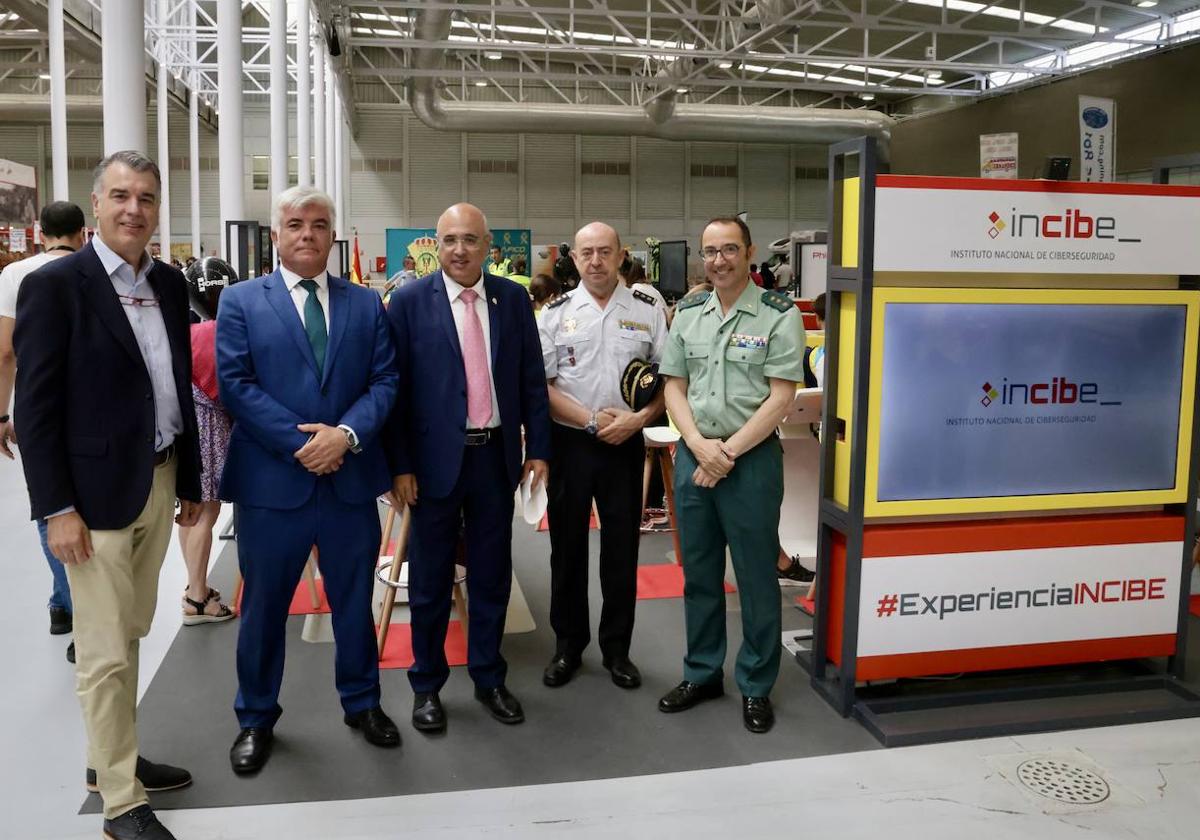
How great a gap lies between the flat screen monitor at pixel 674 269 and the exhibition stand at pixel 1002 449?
18.5 feet

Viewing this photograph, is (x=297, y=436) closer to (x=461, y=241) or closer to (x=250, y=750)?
(x=461, y=241)

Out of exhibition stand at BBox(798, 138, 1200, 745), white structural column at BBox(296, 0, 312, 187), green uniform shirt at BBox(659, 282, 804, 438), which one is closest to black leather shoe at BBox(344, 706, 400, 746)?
green uniform shirt at BBox(659, 282, 804, 438)

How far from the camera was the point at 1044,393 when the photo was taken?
10.4 ft

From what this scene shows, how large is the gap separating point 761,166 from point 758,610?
882 inches

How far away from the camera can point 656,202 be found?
77.3ft

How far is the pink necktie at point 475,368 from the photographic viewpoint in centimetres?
301

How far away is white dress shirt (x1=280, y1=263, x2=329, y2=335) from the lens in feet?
9.00

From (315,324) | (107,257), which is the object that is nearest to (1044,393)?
(315,324)

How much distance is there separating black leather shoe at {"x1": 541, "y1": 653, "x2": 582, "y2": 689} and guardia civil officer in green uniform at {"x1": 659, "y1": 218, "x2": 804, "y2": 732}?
0.40m

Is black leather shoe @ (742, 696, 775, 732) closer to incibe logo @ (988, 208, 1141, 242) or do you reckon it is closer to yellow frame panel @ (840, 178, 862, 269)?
yellow frame panel @ (840, 178, 862, 269)

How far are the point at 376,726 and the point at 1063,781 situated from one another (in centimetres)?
206

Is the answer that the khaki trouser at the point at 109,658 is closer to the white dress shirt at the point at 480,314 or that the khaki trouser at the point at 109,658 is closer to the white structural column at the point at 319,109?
the white dress shirt at the point at 480,314

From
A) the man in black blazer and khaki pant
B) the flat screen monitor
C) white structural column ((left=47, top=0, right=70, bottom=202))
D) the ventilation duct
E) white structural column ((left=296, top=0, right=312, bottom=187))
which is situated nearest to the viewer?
the man in black blazer and khaki pant

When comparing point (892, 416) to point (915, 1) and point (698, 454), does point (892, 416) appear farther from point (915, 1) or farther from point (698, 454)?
point (915, 1)
